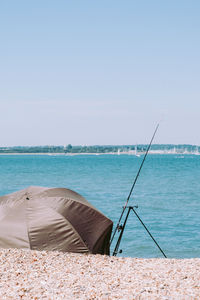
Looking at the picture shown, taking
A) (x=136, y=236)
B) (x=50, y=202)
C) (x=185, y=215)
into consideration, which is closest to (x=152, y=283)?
(x=50, y=202)

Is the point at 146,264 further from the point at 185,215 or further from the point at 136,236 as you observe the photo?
the point at 185,215

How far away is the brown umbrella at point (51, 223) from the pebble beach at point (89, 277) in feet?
1.38

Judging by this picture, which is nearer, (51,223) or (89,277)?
(89,277)

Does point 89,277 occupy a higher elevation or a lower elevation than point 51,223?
lower

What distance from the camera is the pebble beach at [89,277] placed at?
513 centimetres

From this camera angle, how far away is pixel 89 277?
19.9ft

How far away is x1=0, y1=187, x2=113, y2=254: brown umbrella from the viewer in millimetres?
8078

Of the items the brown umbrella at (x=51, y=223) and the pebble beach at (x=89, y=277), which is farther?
the brown umbrella at (x=51, y=223)

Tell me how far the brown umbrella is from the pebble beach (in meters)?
0.42

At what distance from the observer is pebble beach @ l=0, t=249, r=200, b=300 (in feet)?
16.8

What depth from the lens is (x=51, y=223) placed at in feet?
26.8

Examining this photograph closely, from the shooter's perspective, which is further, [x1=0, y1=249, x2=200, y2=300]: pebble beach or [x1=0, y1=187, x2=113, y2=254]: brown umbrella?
[x1=0, y1=187, x2=113, y2=254]: brown umbrella

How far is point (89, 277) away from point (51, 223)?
231 centimetres

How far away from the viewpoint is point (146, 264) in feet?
25.2
